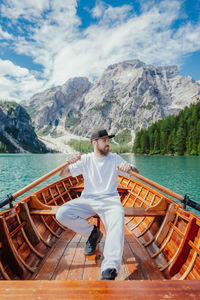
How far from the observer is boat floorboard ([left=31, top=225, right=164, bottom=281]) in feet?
10.7

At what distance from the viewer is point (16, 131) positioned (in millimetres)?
158750

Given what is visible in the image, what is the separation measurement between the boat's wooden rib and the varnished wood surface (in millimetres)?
1702

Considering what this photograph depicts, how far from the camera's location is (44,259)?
370cm

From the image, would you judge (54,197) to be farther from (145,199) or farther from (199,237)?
(199,237)

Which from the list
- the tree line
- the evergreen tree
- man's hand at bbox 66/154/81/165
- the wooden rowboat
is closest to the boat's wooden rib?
the wooden rowboat

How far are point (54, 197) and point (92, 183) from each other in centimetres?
298

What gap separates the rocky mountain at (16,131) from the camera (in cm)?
14615

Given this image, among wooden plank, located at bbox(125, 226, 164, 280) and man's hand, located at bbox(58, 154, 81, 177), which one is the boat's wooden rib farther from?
man's hand, located at bbox(58, 154, 81, 177)

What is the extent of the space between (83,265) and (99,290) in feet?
7.49

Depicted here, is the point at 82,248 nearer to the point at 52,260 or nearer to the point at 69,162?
the point at 52,260

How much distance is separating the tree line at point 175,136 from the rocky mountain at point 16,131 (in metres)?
103

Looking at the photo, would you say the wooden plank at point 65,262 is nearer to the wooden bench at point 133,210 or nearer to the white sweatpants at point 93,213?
the white sweatpants at point 93,213

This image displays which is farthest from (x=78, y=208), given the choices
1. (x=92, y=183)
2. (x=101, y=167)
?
(x=101, y=167)

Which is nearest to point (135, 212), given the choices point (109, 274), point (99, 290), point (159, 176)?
point (109, 274)
